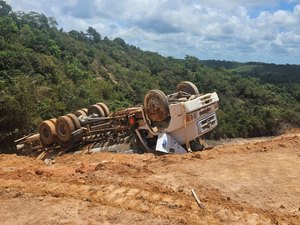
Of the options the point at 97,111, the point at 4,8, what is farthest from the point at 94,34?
the point at 97,111

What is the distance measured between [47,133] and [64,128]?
787mm

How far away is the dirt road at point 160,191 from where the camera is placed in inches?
213

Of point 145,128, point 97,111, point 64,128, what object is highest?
point 97,111

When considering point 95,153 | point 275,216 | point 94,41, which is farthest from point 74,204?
point 94,41

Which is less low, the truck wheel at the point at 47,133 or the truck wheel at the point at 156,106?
the truck wheel at the point at 156,106

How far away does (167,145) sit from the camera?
32.5 ft

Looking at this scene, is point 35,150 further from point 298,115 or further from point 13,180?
point 298,115

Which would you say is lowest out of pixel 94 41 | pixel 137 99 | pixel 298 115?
pixel 298 115

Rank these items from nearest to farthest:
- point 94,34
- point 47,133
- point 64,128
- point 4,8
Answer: point 64,128 < point 47,133 < point 4,8 < point 94,34

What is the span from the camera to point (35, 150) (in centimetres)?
1221

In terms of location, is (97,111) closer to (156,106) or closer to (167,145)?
(156,106)

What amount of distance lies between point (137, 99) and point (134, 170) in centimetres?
4647

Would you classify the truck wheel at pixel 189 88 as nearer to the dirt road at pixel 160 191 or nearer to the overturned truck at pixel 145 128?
the overturned truck at pixel 145 128

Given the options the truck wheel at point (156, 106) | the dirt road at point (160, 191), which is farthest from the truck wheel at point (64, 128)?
the dirt road at point (160, 191)
